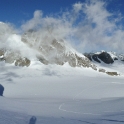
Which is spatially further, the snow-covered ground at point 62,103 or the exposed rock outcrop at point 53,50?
the exposed rock outcrop at point 53,50

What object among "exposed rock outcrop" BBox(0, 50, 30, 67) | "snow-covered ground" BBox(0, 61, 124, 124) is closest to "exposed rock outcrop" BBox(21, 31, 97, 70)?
"exposed rock outcrop" BBox(0, 50, 30, 67)

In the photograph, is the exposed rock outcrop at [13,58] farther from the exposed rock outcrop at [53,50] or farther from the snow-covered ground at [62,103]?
the snow-covered ground at [62,103]

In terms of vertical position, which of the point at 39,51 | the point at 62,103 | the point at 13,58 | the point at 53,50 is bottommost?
the point at 62,103

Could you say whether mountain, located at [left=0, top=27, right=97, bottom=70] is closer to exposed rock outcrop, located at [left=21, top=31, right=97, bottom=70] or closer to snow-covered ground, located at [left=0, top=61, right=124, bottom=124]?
exposed rock outcrop, located at [left=21, top=31, right=97, bottom=70]

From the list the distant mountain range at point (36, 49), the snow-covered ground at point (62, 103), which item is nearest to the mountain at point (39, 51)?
the distant mountain range at point (36, 49)

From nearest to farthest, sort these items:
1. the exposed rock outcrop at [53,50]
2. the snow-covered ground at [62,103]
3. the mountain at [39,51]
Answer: the snow-covered ground at [62,103], the mountain at [39,51], the exposed rock outcrop at [53,50]

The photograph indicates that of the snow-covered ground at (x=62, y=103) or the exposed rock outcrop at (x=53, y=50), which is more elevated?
the exposed rock outcrop at (x=53, y=50)

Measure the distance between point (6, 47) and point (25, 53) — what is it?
8984 mm

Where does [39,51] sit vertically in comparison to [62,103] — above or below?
above

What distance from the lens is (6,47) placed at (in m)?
98.8

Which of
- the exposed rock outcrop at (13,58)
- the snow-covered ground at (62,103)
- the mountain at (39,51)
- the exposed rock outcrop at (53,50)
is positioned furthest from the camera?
the exposed rock outcrop at (53,50)

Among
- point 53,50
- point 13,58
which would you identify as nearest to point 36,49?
point 53,50

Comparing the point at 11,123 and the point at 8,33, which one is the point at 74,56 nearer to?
the point at 8,33

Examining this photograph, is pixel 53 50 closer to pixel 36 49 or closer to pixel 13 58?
pixel 36 49
